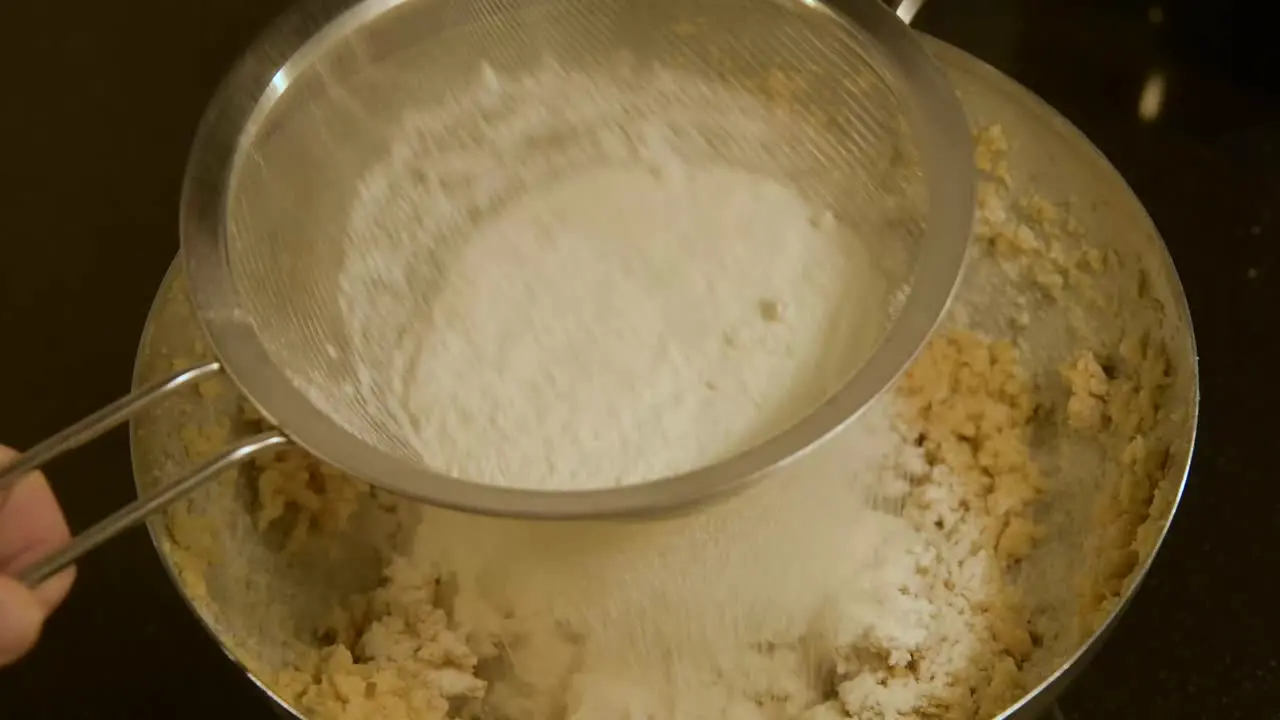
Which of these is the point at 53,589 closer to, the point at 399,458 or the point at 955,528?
the point at 399,458

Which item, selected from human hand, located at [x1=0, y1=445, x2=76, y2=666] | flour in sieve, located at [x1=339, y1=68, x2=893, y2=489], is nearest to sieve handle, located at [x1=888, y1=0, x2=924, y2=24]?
flour in sieve, located at [x1=339, y1=68, x2=893, y2=489]

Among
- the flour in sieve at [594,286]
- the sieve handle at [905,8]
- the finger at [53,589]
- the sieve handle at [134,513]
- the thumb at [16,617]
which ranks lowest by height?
the finger at [53,589]

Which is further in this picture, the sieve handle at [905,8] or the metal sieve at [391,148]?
the sieve handle at [905,8]

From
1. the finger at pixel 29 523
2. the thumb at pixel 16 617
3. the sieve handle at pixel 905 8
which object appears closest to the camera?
the thumb at pixel 16 617

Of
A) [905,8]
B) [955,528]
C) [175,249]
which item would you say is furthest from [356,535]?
[905,8]

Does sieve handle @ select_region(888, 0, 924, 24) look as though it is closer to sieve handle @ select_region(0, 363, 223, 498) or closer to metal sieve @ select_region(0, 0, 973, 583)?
metal sieve @ select_region(0, 0, 973, 583)

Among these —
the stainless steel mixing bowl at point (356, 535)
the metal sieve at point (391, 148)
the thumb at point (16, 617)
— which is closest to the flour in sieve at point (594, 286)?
the metal sieve at point (391, 148)

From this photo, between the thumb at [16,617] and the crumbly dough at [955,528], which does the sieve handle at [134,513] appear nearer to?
the thumb at [16,617]
